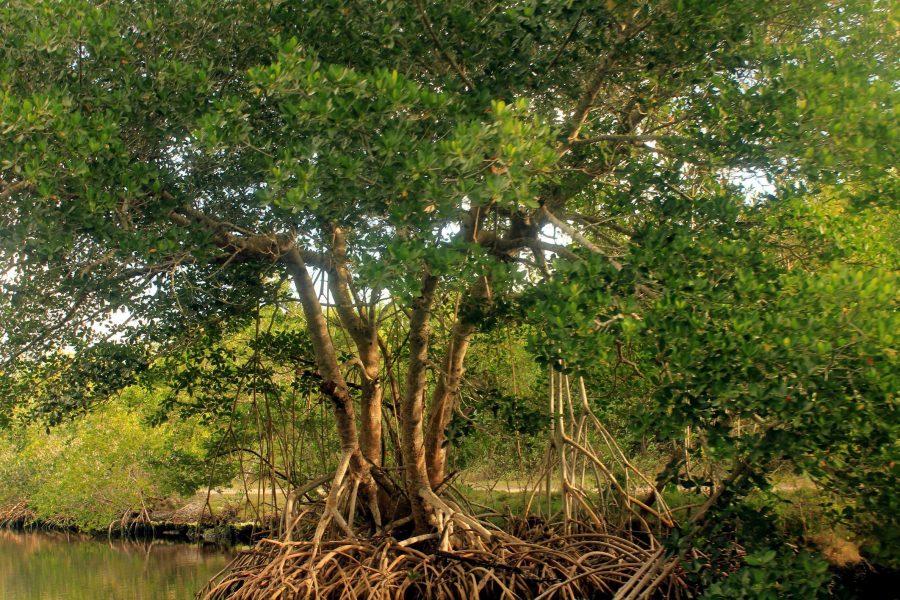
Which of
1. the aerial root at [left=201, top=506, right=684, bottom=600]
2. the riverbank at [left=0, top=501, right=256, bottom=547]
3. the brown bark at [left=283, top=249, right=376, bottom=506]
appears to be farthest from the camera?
the riverbank at [left=0, top=501, right=256, bottom=547]

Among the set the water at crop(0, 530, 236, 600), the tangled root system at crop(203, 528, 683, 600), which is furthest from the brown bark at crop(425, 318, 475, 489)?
the water at crop(0, 530, 236, 600)

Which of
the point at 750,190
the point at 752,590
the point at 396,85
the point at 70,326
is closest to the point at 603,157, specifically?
the point at 750,190

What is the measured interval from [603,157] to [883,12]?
197 cm

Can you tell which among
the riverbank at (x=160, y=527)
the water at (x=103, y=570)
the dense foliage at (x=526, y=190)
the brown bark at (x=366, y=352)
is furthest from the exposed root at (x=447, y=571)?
the riverbank at (x=160, y=527)

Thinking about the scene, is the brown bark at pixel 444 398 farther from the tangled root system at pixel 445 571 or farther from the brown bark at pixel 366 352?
the tangled root system at pixel 445 571

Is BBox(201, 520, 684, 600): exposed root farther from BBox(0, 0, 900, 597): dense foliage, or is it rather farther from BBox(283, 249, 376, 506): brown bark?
BBox(283, 249, 376, 506): brown bark

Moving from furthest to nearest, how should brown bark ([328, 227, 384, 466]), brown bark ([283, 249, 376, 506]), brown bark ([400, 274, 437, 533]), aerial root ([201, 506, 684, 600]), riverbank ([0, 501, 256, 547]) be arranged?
riverbank ([0, 501, 256, 547]) < brown bark ([328, 227, 384, 466]) < brown bark ([283, 249, 376, 506]) < brown bark ([400, 274, 437, 533]) < aerial root ([201, 506, 684, 600])

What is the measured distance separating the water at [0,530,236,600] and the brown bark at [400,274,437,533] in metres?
3.72

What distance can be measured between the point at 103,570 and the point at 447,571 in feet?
25.8

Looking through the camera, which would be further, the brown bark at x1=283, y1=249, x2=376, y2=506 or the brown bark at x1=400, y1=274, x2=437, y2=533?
the brown bark at x1=283, y1=249, x2=376, y2=506

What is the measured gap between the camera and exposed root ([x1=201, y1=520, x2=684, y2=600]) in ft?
20.3

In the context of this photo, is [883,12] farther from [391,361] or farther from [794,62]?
[391,361]

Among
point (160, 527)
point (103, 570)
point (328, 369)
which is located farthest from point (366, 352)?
point (160, 527)

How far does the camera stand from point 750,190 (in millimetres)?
6238
